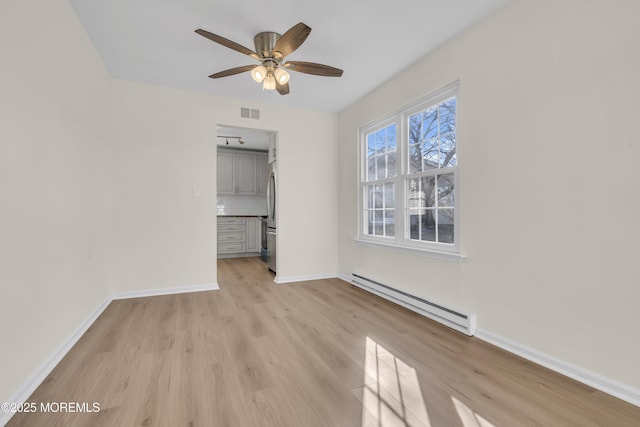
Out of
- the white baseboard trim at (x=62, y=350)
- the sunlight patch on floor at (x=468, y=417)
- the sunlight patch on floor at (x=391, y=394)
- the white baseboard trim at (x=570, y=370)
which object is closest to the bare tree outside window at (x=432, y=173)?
the white baseboard trim at (x=570, y=370)

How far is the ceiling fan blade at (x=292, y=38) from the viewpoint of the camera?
1.98m

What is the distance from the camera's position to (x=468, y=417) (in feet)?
4.70

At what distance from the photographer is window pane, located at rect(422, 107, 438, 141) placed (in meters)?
2.93

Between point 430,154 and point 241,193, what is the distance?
5021 mm

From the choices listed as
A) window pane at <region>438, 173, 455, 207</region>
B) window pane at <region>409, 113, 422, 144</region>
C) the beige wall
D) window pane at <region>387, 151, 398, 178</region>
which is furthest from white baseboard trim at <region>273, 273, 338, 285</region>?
window pane at <region>409, 113, 422, 144</region>

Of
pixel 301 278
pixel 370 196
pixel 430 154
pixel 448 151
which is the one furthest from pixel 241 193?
pixel 448 151

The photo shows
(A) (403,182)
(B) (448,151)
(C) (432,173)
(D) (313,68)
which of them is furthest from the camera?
(A) (403,182)

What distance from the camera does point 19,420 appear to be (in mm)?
1407

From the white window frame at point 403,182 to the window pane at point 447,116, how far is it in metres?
0.05

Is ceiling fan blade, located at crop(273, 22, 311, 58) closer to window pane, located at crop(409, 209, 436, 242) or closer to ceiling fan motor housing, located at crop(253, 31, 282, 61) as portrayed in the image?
ceiling fan motor housing, located at crop(253, 31, 282, 61)

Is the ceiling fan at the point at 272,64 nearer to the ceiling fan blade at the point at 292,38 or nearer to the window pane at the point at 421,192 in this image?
the ceiling fan blade at the point at 292,38

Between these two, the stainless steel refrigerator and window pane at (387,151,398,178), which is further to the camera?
the stainless steel refrigerator

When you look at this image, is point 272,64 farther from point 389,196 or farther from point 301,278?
point 301,278

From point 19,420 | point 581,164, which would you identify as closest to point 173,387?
point 19,420
